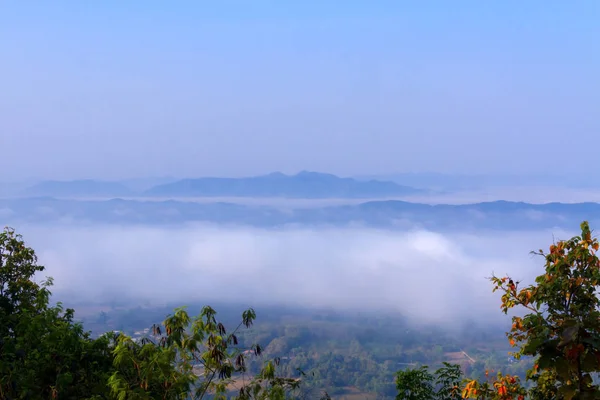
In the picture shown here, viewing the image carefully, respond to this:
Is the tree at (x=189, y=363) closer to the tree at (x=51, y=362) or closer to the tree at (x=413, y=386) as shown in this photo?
the tree at (x=51, y=362)

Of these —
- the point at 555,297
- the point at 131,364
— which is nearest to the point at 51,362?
the point at 131,364

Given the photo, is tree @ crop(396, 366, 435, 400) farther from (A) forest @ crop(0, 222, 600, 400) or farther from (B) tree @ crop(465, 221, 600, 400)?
(B) tree @ crop(465, 221, 600, 400)

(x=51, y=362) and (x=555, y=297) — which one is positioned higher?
(x=555, y=297)

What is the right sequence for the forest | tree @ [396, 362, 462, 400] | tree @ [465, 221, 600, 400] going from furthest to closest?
tree @ [396, 362, 462, 400], tree @ [465, 221, 600, 400], the forest

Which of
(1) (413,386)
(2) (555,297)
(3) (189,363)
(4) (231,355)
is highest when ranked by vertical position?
(2) (555,297)

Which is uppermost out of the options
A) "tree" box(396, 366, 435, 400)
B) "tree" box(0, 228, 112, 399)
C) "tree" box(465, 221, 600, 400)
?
"tree" box(465, 221, 600, 400)

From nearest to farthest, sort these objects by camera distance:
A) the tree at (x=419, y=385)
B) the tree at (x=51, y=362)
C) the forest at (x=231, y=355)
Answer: the forest at (x=231, y=355)
the tree at (x=51, y=362)
the tree at (x=419, y=385)

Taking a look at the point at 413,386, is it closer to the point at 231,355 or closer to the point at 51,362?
the point at 231,355

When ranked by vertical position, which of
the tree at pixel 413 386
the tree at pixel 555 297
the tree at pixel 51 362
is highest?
the tree at pixel 555 297

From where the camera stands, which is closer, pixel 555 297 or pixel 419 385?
pixel 555 297

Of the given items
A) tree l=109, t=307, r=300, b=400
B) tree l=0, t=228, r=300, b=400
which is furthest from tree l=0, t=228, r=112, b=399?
tree l=109, t=307, r=300, b=400

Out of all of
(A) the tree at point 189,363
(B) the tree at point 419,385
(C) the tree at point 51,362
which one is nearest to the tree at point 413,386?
(B) the tree at point 419,385

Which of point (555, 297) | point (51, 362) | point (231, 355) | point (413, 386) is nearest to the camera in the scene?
point (555, 297)

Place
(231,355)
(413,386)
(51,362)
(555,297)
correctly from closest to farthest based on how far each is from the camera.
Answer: (555,297) → (51,362) → (231,355) → (413,386)
